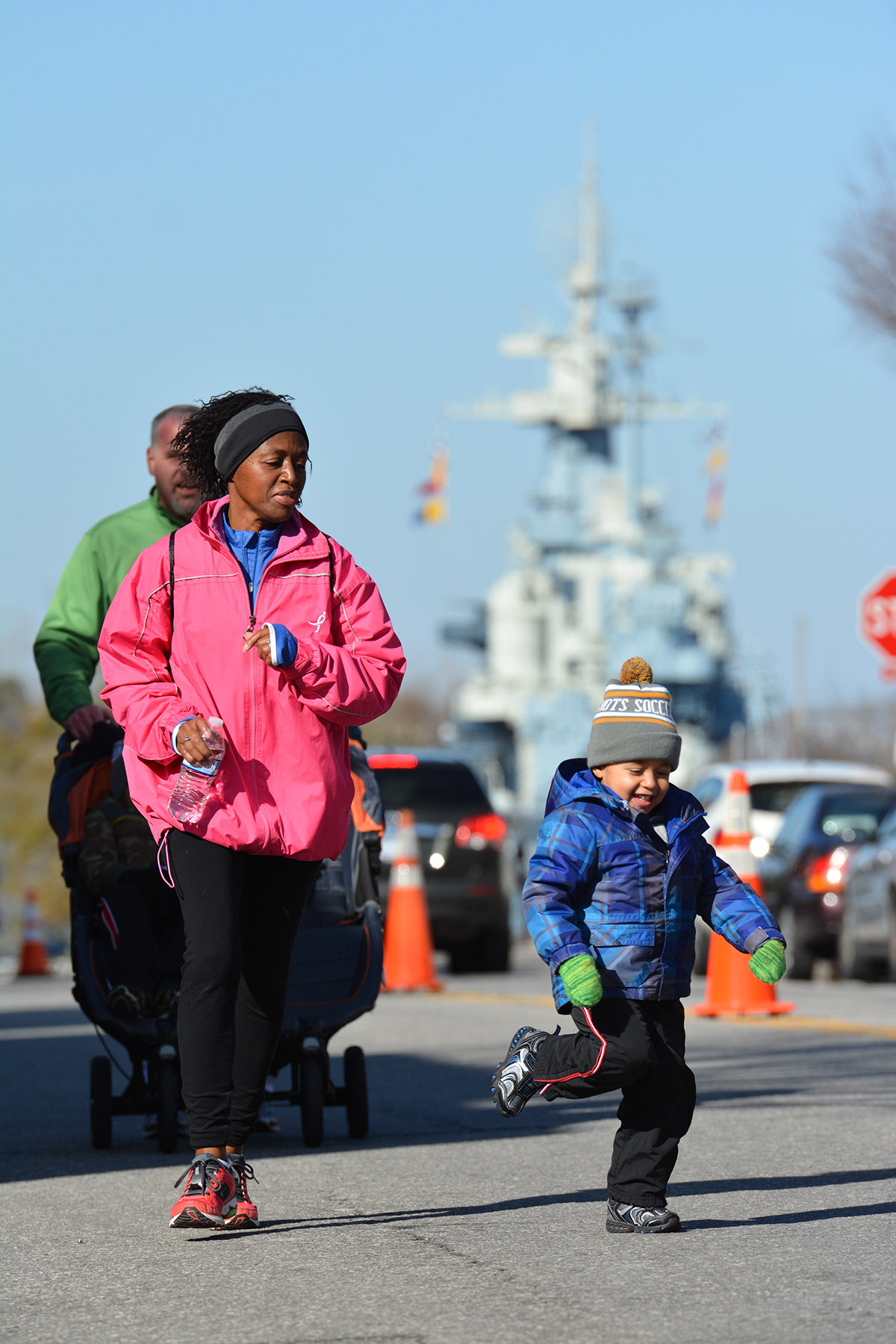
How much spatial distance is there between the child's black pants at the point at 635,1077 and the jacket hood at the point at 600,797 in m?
0.43

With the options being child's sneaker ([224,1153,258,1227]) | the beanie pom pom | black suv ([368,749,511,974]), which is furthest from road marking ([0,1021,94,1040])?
the beanie pom pom

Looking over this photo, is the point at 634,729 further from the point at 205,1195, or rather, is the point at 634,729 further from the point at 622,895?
the point at 205,1195

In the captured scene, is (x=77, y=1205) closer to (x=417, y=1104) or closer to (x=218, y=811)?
(x=218, y=811)

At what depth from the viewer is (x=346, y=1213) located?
5.62 metres

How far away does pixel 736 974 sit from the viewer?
39.7 feet

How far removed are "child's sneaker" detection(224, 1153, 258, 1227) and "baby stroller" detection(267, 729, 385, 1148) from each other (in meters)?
1.46

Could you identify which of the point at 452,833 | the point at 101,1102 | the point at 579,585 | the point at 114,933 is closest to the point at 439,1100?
the point at 101,1102

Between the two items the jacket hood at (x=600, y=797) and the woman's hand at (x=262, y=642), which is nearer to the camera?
the woman's hand at (x=262, y=642)

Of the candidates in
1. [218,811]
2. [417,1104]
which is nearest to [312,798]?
[218,811]

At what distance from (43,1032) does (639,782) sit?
806 centimetres

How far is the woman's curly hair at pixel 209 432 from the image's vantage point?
18.7 ft

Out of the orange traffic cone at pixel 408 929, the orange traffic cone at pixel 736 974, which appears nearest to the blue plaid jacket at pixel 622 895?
the orange traffic cone at pixel 736 974

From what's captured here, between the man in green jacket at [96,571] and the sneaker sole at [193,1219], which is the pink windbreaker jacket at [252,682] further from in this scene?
the man in green jacket at [96,571]

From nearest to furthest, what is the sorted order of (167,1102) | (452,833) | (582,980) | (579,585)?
(582,980)
(167,1102)
(452,833)
(579,585)
